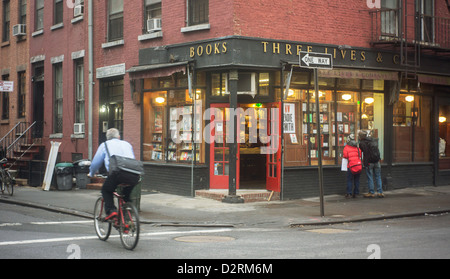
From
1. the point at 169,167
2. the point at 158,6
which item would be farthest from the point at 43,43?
the point at 169,167

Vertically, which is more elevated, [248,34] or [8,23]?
[8,23]

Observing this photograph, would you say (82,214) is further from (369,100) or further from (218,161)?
(369,100)

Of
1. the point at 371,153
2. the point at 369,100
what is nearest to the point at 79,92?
the point at 369,100

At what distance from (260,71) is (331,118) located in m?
2.65

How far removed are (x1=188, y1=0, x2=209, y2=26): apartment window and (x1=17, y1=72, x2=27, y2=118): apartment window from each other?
11.1 meters

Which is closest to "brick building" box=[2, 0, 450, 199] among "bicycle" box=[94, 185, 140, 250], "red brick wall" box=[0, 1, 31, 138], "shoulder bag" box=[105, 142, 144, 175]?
"red brick wall" box=[0, 1, 31, 138]

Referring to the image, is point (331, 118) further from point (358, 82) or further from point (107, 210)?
point (107, 210)

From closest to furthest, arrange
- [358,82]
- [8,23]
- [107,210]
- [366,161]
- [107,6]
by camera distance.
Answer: [107,210], [366,161], [358,82], [107,6], [8,23]

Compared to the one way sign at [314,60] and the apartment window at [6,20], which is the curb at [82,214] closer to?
the one way sign at [314,60]

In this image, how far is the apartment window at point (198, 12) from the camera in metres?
15.8

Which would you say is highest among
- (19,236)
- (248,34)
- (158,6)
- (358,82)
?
(158,6)

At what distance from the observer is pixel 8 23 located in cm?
2588

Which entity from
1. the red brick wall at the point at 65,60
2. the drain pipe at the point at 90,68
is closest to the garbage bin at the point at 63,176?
the drain pipe at the point at 90,68

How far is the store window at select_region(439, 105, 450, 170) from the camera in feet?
62.7
